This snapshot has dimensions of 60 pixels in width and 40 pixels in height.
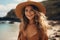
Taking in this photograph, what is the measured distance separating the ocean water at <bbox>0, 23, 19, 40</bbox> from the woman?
57 millimetres

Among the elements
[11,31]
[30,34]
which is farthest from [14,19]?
[30,34]

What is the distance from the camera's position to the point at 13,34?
1.91 meters

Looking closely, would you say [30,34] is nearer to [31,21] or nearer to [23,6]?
[31,21]

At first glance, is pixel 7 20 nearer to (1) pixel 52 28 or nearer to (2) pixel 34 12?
(2) pixel 34 12

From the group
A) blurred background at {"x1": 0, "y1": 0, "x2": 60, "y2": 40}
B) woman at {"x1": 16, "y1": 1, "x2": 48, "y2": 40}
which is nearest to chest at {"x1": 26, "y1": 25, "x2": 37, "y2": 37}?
woman at {"x1": 16, "y1": 1, "x2": 48, "y2": 40}

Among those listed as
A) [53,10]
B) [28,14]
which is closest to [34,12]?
[28,14]

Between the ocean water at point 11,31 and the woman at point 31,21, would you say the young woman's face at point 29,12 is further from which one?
the ocean water at point 11,31

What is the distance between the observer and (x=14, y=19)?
1927 mm

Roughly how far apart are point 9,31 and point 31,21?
0.24m

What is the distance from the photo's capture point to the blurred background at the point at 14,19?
Answer: 1.90m

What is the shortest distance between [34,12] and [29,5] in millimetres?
79

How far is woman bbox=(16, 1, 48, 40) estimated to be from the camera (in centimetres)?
183

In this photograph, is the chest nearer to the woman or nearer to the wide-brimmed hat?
the woman

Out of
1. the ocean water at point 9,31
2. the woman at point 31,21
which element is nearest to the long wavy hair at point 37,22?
the woman at point 31,21
